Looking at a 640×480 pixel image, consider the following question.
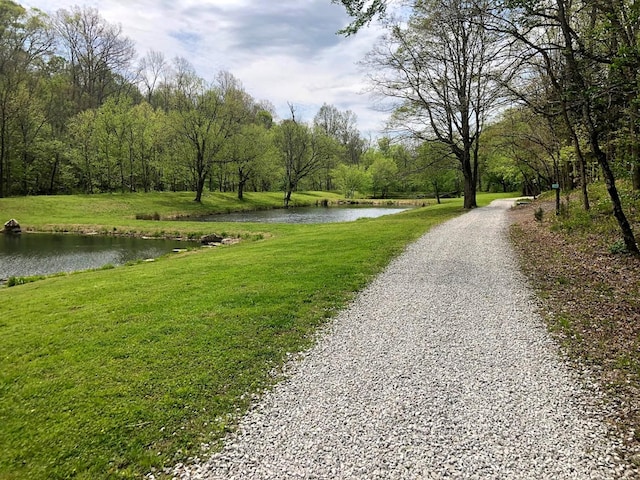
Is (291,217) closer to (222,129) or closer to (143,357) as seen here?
(222,129)

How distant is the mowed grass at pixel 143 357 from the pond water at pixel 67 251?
17.1ft

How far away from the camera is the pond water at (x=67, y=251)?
14.9 meters

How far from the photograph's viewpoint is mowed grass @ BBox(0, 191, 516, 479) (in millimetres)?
3516

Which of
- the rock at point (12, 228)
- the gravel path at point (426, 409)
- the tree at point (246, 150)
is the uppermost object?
the tree at point (246, 150)

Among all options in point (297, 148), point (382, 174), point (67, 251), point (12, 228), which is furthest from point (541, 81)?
point (382, 174)

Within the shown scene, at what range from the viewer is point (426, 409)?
3.97m

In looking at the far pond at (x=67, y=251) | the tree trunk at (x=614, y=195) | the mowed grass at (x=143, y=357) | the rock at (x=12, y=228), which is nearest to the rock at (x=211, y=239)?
the far pond at (x=67, y=251)

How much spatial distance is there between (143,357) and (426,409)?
3.65 metres

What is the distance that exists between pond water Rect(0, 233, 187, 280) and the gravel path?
43.4 ft

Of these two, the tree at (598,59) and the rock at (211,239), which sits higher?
the tree at (598,59)

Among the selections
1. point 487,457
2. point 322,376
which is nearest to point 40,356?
point 322,376

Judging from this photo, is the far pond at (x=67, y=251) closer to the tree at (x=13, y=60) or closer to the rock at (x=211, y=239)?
the rock at (x=211, y=239)

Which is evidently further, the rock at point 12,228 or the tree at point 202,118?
the tree at point 202,118

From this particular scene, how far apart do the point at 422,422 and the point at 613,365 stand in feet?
9.33
